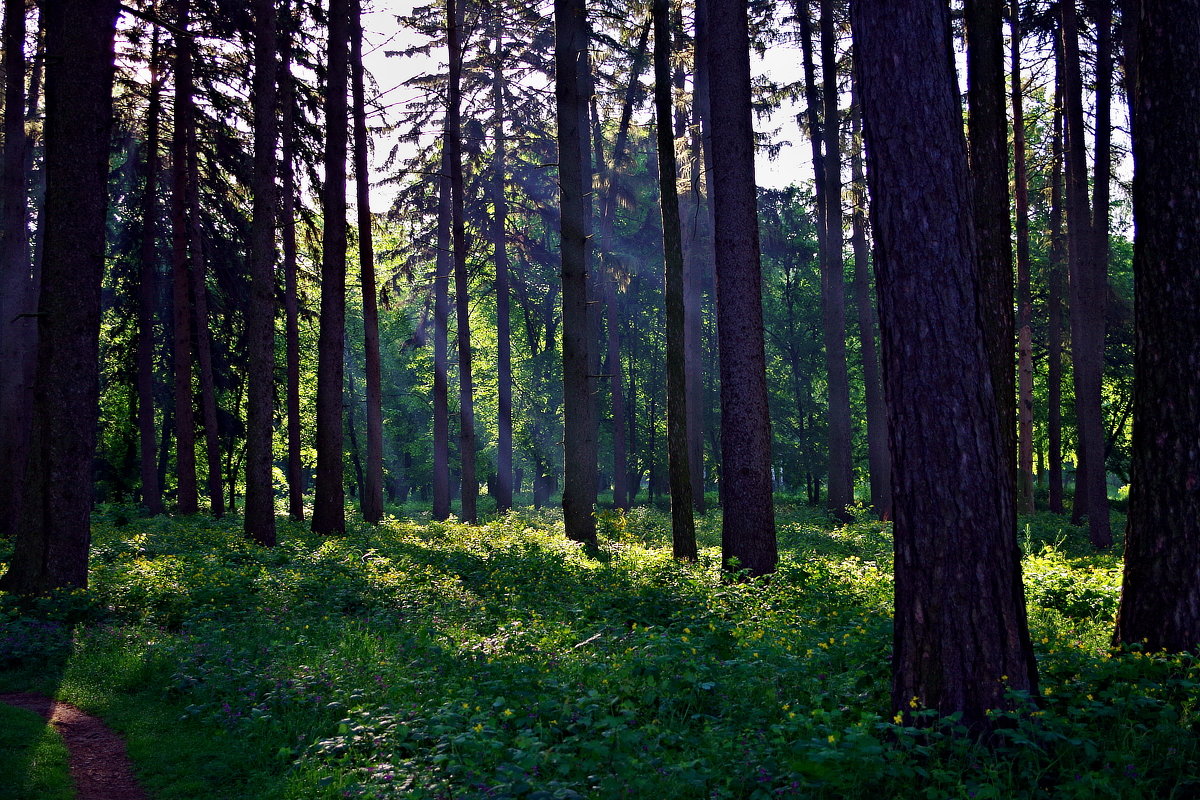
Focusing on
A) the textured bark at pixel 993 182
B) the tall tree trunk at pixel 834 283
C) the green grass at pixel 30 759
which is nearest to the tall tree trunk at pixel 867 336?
the tall tree trunk at pixel 834 283

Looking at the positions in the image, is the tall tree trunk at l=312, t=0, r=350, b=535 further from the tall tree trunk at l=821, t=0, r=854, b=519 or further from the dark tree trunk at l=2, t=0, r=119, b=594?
the tall tree trunk at l=821, t=0, r=854, b=519

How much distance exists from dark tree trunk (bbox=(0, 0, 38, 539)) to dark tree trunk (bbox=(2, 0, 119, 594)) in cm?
566

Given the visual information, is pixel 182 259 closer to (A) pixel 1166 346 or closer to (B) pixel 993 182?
(B) pixel 993 182

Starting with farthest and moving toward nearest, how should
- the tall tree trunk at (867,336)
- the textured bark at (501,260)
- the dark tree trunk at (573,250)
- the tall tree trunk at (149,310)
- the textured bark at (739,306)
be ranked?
the textured bark at (501,260) < the tall tree trunk at (867,336) < the tall tree trunk at (149,310) < the dark tree trunk at (573,250) < the textured bark at (739,306)

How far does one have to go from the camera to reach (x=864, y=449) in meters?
45.1

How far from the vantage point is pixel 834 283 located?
22.5 metres

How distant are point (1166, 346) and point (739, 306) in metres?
5.51

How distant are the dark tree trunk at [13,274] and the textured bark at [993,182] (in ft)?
51.5

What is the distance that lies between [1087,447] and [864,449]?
28.7 m

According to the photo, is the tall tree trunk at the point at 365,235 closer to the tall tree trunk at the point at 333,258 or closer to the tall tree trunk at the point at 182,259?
the tall tree trunk at the point at 333,258

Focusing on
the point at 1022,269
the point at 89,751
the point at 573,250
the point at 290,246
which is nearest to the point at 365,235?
the point at 290,246

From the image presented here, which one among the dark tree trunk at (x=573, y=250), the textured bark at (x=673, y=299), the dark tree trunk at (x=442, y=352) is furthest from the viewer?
the dark tree trunk at (x=442, y=352)

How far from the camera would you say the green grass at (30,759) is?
5176 mm

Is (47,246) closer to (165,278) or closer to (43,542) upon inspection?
(43,542)
